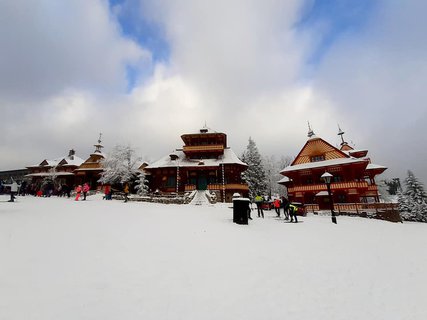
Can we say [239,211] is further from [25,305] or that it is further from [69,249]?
[25,305]

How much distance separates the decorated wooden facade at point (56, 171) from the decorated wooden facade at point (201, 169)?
22.5 m

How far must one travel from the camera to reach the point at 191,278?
4.99 metres

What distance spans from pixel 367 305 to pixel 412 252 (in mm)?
6289

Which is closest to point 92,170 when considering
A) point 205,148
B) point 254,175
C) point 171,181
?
point 171,181

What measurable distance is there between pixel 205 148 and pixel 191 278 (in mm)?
31634

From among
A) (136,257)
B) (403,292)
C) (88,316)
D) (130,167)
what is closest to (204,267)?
(136,257)

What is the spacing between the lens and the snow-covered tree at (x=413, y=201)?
115ft

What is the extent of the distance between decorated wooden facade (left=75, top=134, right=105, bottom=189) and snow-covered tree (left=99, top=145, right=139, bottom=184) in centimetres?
555

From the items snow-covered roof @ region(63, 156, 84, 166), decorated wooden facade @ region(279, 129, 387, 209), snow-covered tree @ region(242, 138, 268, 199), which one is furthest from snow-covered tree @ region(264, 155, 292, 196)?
snow-covered roof @ region(63, 156, 84, 166)

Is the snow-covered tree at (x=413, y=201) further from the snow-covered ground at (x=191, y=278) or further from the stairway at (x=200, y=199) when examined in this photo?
the snow-covered ground at (x=191, y=278)

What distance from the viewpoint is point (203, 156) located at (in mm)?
37500

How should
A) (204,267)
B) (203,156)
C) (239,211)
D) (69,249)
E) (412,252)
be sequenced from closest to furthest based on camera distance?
(204,267)
(69,249)
(412,252)
(239,211)
(203,156)

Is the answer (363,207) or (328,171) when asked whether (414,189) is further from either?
(363,207)

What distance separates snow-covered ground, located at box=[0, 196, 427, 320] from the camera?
3.89 metres
